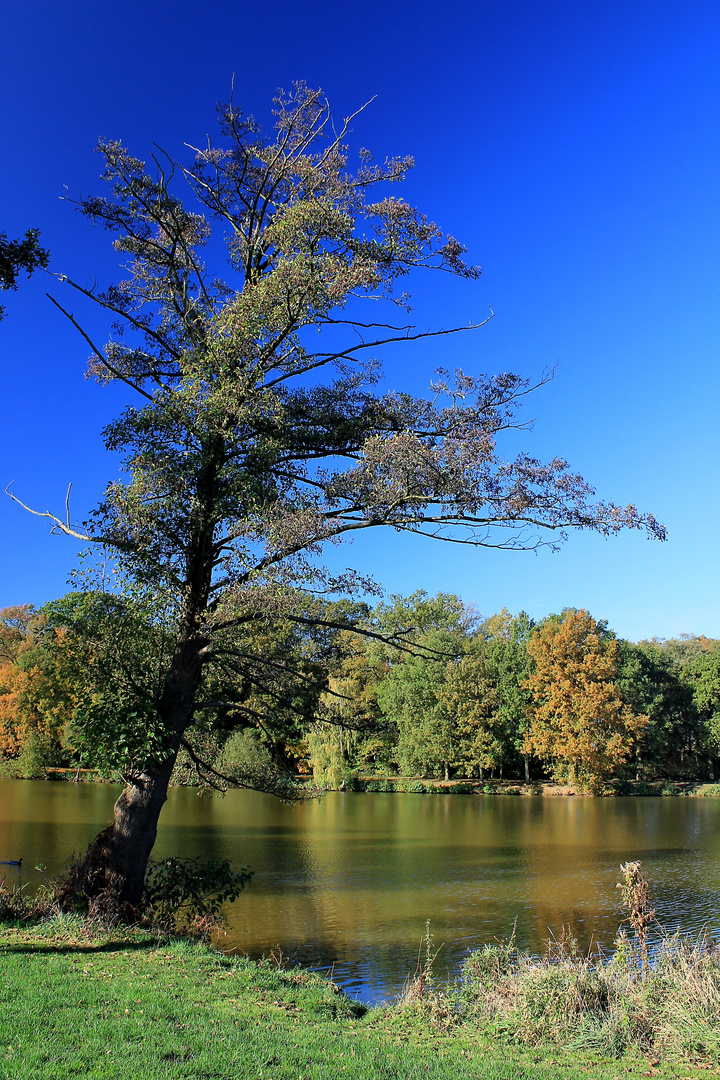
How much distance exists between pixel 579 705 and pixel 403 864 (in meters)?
28.6

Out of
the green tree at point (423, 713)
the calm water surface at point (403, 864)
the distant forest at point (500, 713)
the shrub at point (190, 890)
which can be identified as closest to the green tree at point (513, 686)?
the distant forest at point (500, 713)

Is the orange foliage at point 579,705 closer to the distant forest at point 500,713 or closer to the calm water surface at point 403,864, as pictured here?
the distant forest at point 500,713

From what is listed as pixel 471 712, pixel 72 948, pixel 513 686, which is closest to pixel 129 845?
pixel 72 948

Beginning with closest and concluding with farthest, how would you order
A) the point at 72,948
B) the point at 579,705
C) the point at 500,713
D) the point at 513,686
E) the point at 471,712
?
the point at 72,948
the point at 579,705
the point at 471,712
the point at 500,713
the point at 513,686

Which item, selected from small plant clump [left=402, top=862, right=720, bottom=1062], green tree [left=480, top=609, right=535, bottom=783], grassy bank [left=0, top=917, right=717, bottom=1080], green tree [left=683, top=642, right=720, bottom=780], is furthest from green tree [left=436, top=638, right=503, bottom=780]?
grassy bank [left=0, top=917, right=717, bottom=1080]

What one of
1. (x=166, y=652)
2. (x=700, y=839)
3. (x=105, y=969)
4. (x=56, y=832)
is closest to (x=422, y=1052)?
(x=105, y=969)

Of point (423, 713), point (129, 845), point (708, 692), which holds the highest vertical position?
point (708, 692)

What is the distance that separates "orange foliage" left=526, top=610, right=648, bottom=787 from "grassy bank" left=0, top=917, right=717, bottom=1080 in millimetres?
38840

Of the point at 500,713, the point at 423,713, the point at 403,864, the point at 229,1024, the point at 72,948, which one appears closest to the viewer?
the point at 229,1024

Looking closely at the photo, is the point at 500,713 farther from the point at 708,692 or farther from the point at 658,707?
the point at 708,692

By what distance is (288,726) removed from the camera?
40.6ft

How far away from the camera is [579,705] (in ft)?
148

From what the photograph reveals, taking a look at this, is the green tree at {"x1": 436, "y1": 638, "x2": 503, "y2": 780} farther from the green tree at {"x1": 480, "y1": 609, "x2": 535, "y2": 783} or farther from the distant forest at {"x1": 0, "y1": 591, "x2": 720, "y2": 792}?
the green tree at {"x1": 480, "y1": 609, "x2": 535, "y2": 783}

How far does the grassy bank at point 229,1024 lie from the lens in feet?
15.0
